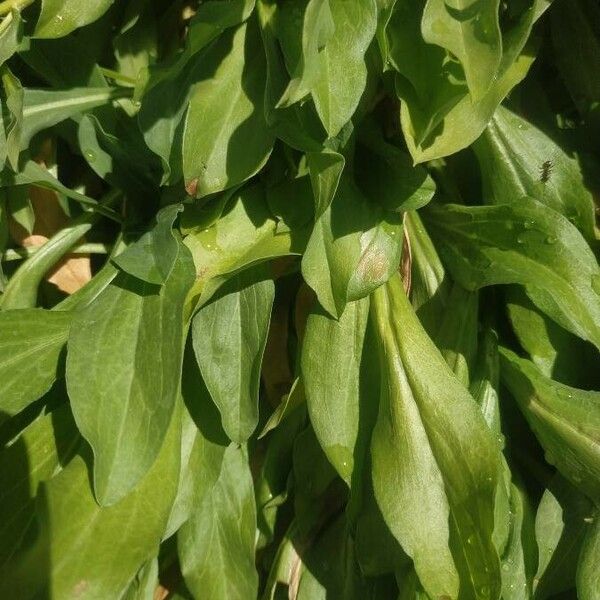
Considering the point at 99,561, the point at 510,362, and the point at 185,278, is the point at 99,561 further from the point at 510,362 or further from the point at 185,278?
the point at 510,362

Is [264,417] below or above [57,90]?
below

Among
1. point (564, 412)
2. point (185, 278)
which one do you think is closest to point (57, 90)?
point (185, 278)

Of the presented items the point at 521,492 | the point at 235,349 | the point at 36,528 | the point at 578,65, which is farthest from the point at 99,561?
the point at 578,65

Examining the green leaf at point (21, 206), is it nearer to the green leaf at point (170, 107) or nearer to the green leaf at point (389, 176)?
the green leaf at point (170, 107)

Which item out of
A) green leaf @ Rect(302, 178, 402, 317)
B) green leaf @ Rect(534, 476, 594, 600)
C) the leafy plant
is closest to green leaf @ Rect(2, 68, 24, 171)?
the leafy plant

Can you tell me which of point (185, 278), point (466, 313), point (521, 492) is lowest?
point (521, 492)

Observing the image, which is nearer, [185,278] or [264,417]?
[185,278]
